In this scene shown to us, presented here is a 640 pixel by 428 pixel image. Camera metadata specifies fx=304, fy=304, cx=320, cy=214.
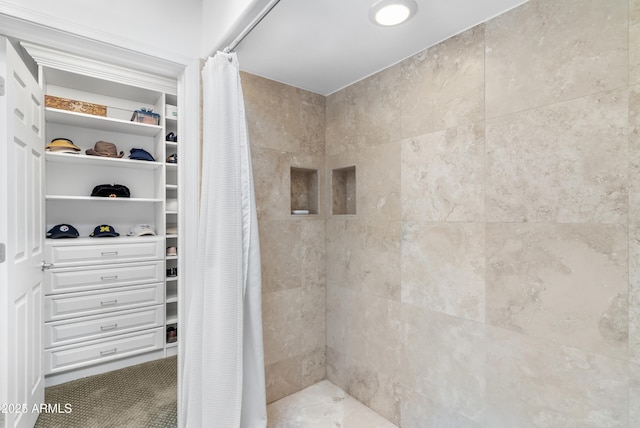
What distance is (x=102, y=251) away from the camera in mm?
2314

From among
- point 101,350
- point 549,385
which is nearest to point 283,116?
point 549,385

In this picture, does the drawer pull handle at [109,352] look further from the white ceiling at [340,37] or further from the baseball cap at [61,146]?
the white ceiling at [340,37]

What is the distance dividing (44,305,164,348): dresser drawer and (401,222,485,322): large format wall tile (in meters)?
2.09

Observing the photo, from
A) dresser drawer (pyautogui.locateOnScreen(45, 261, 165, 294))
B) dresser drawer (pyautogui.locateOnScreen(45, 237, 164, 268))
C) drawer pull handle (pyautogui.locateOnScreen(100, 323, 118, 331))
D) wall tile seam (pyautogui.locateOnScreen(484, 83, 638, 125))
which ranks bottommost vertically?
drawer pull handle (pyautogui.locateOnScreen(100, 323, 118, 331))

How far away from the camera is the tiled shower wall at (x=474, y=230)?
100 cm

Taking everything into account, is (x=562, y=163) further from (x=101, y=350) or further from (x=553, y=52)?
(x=101, y=350)

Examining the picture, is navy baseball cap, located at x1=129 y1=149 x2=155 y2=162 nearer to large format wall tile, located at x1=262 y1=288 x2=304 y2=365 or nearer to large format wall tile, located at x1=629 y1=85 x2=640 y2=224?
large format wall tile, located at x1=262 y1=288 x2=304 y2=365

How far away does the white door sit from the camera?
4.33 ft

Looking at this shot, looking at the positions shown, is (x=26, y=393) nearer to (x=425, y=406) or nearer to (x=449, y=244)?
(x=425, y=406)

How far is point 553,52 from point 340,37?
861mm

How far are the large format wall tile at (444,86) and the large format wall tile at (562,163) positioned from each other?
0.16 meters

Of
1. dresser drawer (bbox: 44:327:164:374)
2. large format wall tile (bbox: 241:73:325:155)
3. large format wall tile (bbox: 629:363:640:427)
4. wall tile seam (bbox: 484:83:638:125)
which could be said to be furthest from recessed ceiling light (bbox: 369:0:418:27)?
dresser drawer (bbox: 44:327:164:374)

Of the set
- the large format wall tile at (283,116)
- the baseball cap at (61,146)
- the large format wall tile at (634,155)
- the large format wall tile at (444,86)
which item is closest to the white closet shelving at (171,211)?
the baseball cap at (61,146)

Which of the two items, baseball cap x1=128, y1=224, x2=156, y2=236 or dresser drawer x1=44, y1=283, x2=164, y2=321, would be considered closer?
dresser drawer x1=44, y1=283, x2=164, y2=321
